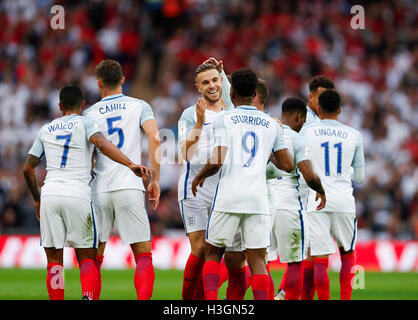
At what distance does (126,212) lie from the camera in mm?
7957

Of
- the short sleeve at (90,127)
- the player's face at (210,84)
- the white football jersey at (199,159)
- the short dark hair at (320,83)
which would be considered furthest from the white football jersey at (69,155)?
the short dark hair at (320,83)

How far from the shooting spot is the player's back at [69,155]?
788cm

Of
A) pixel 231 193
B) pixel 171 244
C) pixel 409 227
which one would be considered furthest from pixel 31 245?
pixel 231 193

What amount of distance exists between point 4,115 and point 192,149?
14131 millimetres

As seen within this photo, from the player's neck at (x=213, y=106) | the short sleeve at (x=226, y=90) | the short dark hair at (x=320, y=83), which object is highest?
the short dark hair at (x=320, y=83)

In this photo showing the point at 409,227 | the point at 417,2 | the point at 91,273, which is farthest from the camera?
the point at 417,2

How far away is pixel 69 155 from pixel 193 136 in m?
1.24

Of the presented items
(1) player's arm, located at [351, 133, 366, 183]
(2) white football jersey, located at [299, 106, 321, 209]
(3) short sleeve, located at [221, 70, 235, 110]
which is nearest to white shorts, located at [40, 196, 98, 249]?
(3) short sleeve, located at [221, 70, 235, 110]

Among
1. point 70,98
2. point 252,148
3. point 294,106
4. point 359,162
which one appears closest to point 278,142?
point 252,148

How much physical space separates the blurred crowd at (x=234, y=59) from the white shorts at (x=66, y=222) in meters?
11.0

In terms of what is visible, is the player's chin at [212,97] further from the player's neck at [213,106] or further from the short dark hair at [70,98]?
the short dark hair at [70,98]

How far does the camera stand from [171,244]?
1758cm
